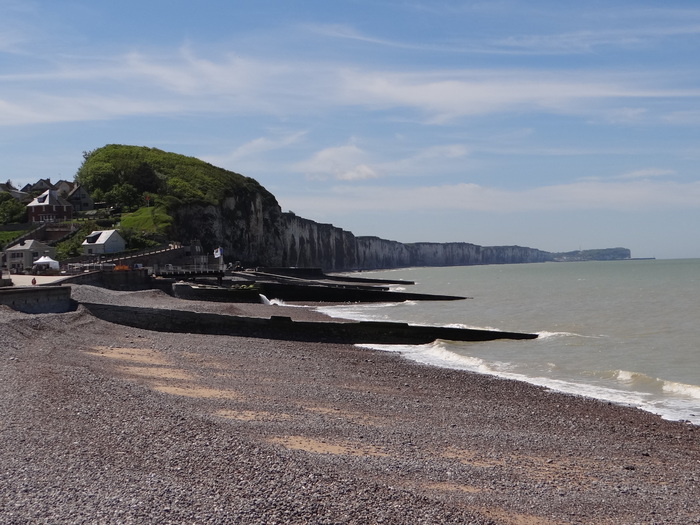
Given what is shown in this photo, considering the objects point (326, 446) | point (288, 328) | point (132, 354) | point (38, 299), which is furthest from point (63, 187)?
point (326, 446)

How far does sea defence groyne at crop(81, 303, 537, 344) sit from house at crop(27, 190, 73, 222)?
61559 millimetres

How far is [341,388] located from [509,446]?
6152mm

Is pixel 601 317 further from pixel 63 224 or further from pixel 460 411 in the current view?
pixel 63 224

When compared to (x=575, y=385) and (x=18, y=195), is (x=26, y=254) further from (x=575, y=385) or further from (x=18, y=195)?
(x=575, y=385)

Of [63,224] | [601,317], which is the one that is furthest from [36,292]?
[63,224]

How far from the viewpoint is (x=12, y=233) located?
257ft

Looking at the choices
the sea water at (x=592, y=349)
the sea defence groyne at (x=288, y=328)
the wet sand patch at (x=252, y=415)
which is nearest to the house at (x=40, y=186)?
the sea water at (x=592, y=349)

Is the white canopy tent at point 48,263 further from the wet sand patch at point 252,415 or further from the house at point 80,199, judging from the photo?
the house at point 80,199

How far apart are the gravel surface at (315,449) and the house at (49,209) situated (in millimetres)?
70917

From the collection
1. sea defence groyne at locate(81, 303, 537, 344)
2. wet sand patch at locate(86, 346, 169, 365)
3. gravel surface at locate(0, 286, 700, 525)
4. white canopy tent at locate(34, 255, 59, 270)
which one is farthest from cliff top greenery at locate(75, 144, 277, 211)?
gravel surface at locate(0, 286, 700, 525)

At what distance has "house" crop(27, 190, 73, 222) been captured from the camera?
286 ft

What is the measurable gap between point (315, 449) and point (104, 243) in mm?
59560

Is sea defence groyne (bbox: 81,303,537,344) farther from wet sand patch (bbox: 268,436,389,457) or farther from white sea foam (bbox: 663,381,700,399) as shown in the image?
wet sand patch (bbox: 268,436,389,457)

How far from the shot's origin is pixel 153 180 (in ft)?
330
